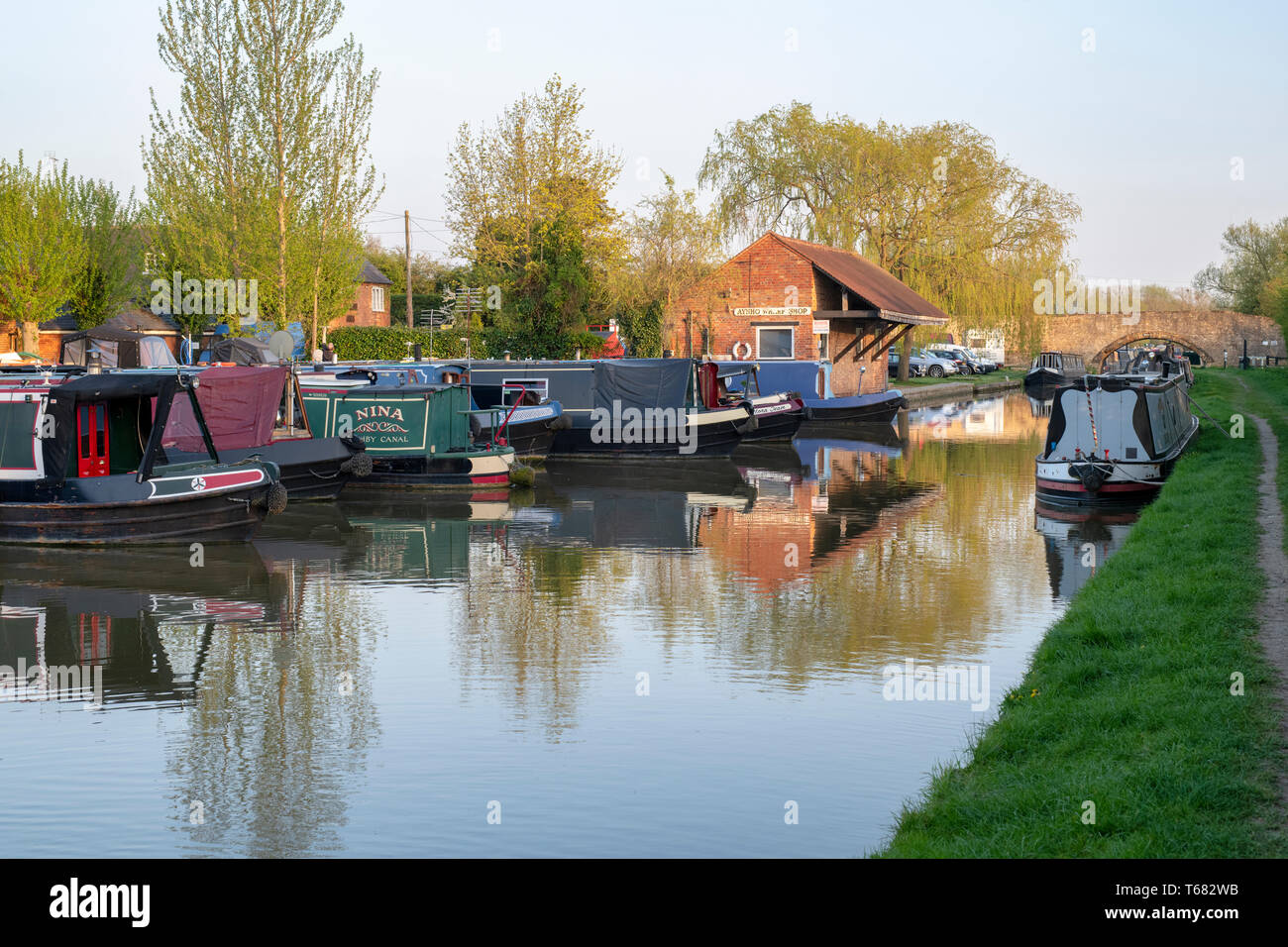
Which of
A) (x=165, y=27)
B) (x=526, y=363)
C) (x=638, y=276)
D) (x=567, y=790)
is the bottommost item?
(x=567, y=790)

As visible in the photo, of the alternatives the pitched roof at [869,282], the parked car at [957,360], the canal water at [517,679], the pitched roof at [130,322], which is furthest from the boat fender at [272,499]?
the parked car at [957,360]

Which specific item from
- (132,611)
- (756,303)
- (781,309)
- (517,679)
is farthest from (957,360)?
(517,679)

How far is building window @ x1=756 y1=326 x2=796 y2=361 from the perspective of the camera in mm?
42406

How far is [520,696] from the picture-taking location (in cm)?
980

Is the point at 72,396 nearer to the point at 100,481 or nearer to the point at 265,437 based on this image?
the point at 100,481

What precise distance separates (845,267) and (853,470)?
60.9ft

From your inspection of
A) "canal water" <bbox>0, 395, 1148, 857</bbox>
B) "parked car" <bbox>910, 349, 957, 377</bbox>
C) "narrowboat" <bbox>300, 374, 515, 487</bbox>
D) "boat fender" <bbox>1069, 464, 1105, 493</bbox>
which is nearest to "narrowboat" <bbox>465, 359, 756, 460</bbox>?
"narrowboat" <bbox>300, 374, 515, 487</bbox>

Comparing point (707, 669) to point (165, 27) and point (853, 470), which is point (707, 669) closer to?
point (853, 470)

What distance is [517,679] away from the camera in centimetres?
1033

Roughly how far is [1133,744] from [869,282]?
38.2 m

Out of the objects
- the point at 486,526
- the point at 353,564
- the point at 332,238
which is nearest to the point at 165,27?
the point at 332,238

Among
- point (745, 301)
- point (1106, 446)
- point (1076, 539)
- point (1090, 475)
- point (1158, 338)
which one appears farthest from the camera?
point (1158, 338)

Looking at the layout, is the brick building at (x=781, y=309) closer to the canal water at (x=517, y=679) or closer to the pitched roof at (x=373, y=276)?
the canal water at (x=517, y=679)

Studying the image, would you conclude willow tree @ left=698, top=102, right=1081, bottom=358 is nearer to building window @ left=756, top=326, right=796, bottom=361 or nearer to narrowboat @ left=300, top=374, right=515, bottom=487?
building window @ left=756, top=326, right=796, bottom=361
